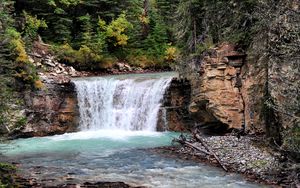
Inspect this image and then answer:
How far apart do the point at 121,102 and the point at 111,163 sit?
8957 mm

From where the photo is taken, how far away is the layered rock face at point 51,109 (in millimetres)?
21922

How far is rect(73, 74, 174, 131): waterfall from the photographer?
23109mm

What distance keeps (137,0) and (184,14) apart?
16.8 m

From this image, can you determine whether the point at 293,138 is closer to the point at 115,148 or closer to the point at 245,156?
Result: the point at 245,156

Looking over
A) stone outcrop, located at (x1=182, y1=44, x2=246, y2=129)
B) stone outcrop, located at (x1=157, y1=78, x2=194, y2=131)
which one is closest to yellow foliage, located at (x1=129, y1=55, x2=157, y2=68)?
stone outcrop, located at (x1=157, y1=78, x2=194, y2=131)

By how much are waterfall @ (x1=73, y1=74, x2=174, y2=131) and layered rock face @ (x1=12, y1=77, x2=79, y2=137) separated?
0.52 m

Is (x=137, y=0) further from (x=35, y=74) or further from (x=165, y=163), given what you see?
(x=165, y=163)

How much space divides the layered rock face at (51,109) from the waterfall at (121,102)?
20.6 inches

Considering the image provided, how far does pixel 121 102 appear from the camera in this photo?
23938 millimetres

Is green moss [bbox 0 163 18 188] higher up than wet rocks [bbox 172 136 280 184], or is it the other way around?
green moss [bbox 0 163 18 188]

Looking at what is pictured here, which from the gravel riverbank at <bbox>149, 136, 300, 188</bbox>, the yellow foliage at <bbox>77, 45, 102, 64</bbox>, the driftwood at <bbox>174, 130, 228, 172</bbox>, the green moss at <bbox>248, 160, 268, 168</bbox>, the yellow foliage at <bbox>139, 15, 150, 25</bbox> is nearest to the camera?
the gravel riverbank at <bbox>149, 136, 300, 188</bbox>

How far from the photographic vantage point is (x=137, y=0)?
3819 centimetres

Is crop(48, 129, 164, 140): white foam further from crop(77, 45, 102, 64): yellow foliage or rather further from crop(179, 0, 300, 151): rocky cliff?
crop(77, 45, 102, 64): yellow foliage

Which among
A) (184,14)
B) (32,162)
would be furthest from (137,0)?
(32,162)
